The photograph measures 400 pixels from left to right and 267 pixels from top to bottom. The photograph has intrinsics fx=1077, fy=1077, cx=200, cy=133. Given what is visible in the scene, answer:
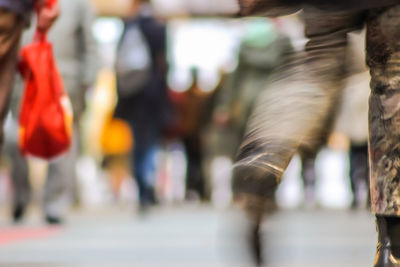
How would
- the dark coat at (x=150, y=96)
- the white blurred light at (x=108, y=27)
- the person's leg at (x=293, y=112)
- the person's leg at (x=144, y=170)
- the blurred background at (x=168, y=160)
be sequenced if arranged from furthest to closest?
1. the white blurred light at (x=108, y=27)
2. the dark coat at (x=150, y=96)
3. the person's leg at (x=144, y=170)
4. the blurred background at (x=168, y=160)
5. the person's leg at (x=293, y=112)

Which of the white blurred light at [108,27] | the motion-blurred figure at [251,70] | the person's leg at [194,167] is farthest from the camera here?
the white blurred light at [108,27]

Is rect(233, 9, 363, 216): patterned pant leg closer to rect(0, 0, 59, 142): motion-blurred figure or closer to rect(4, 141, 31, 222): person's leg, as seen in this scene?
rect(0, 0, 59, 142): motion-blurred figure

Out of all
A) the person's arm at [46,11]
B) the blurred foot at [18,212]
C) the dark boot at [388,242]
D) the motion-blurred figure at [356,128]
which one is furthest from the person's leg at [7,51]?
the motion-blurred figure at [356,128]

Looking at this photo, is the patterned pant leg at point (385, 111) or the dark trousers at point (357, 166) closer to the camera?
the patterned pant leg at point (385, 111)

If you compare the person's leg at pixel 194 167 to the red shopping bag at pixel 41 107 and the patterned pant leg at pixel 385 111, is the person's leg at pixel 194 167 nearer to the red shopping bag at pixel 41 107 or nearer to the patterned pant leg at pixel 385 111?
the red shopping bag at pixel 41 107

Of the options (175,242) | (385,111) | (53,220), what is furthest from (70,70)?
(385,111)

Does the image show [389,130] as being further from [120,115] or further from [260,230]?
[120,115]

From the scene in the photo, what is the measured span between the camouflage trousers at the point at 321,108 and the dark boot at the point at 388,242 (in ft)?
0.11

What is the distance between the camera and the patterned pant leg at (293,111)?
260 cm

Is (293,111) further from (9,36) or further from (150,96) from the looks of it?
(150,96)

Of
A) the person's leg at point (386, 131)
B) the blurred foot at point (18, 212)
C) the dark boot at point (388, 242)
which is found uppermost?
the person's leg at point (386, 131)

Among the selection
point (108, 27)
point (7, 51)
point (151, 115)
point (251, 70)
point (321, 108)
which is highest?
point (108, 27)

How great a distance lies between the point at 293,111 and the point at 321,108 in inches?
3.1

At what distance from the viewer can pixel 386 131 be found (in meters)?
3.10
